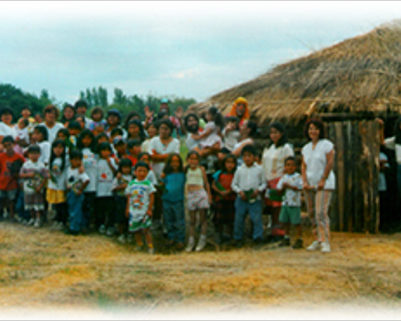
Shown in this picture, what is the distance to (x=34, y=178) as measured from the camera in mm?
7344

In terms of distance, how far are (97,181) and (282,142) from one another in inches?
110

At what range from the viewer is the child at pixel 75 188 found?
705cm

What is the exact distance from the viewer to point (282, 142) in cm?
673

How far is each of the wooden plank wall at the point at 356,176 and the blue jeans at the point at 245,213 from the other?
1.82 metres

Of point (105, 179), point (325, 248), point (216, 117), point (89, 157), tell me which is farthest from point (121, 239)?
point (325, 248)

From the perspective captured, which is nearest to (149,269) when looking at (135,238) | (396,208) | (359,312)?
(135,238)

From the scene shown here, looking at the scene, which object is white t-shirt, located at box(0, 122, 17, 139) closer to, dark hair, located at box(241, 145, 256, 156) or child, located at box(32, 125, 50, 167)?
child, located at box(32, 125, 50, 167)

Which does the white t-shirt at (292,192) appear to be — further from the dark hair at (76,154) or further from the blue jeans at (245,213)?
the dark hair at (76,154)

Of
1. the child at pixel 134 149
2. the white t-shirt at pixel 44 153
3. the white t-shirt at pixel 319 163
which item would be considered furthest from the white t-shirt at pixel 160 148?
the white t-shirt at pixel 319 163

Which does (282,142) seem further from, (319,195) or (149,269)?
(149,269)

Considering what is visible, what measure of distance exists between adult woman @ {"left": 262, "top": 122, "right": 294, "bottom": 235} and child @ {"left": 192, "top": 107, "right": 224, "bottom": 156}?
36.8 inches

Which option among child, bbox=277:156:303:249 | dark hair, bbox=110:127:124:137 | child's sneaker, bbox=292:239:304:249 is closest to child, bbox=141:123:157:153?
dark hair, bbox=110:127:124:137

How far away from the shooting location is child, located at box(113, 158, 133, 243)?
703 centimetres

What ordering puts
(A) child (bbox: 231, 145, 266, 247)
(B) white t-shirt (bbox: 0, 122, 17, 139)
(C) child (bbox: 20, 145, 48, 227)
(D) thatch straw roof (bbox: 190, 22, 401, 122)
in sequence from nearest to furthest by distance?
(A) child (bbox: 231, 145, 266, 247) → (C) child (bbox: 20, 145, 48, 227) → (B) white t-shirt (bbox: 0, 122, 17, 139) → (D) thatch straw roof (bbox: 190, 22, 401, 122)
